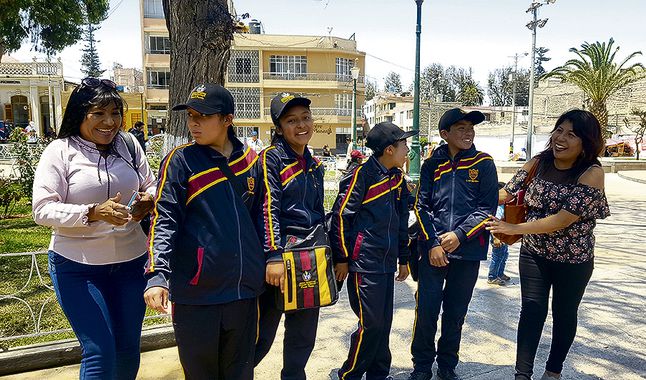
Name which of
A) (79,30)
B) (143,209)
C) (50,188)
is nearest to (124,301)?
(143,209)

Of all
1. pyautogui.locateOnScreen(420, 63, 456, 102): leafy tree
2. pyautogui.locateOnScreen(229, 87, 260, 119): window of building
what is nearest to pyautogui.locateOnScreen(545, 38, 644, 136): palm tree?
pyautogui.locateOnScreen(229, 87, 260, 119): window of building

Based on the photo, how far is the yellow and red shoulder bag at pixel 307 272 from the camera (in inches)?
101

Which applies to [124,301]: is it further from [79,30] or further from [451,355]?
[79,30]

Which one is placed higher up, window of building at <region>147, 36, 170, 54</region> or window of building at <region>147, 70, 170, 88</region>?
window of building at <region>147, 36, 170, 54</region>

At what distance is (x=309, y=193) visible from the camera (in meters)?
2.77

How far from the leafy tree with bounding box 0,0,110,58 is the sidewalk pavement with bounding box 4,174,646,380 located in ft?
29.5

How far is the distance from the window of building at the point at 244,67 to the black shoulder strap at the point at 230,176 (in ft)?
131

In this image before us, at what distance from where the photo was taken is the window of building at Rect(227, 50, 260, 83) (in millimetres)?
40531

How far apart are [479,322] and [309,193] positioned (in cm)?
250

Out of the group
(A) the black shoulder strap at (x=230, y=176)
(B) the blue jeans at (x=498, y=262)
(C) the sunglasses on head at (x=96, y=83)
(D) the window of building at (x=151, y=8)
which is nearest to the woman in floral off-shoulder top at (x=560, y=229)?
(A) the black shoulder strap at (x=230, y=176)

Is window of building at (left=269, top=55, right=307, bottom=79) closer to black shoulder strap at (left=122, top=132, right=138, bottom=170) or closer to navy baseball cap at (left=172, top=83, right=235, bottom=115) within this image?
black shoulder strap at (left=122, top=132, right=138, bottom=170)

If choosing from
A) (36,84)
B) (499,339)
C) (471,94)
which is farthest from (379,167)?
(471,94)

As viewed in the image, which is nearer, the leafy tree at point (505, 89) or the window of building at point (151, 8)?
the window of building at point (151, 8)

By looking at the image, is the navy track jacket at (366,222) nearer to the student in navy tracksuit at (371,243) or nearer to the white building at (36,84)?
the student in navy tracksuit at (371,243)
